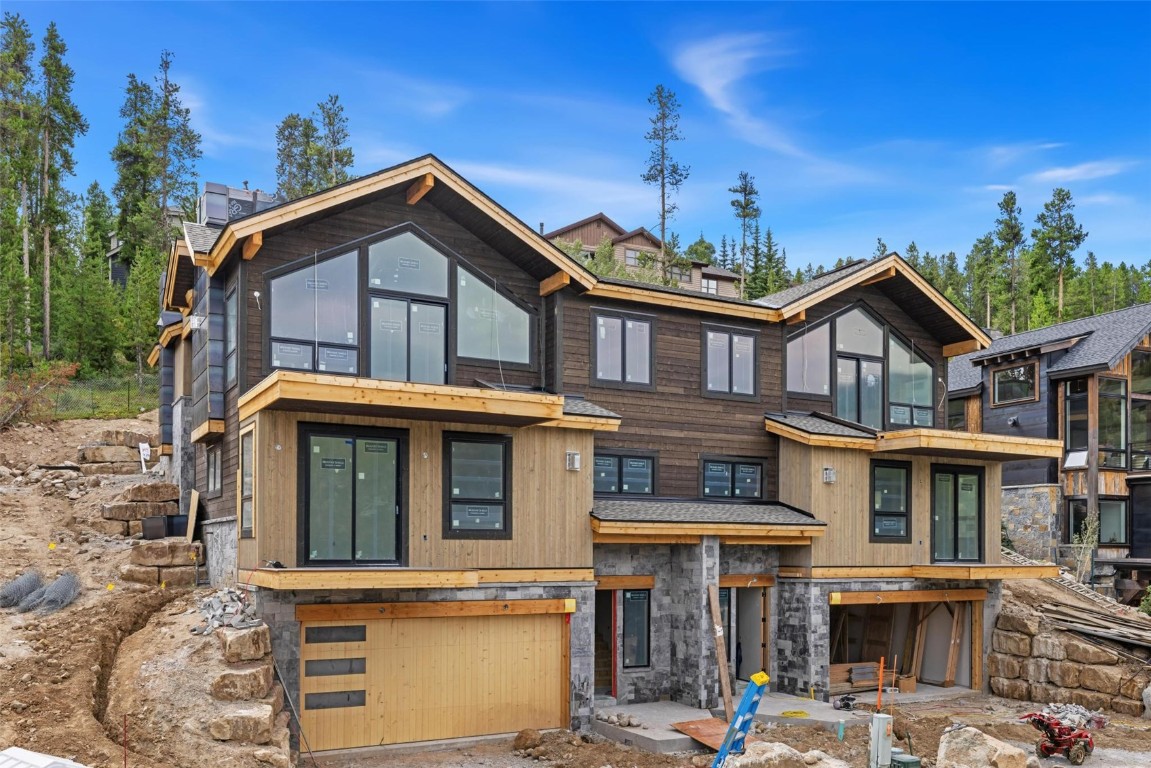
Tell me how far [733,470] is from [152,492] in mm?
12003

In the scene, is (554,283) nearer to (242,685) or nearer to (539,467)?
(539,467)

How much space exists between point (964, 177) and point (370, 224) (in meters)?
26.5

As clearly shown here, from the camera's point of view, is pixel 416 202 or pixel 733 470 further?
pixel 733 470

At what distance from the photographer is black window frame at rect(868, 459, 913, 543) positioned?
20.0 m

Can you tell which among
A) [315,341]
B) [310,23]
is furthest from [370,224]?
[310,23]

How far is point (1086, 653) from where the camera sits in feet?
62.5

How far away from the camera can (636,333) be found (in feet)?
63.4

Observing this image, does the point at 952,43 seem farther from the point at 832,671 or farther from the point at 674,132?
the point at 674,132

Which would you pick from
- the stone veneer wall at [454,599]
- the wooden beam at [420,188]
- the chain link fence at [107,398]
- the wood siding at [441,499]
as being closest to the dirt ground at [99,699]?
the stone veneer wall at [454,599]

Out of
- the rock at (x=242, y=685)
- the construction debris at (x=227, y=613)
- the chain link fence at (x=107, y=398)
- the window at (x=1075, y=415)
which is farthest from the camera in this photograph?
the chain link fence at (x=107, y=398)

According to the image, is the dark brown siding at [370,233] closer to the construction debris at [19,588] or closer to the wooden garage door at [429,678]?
the wooden garage door at [429,678]

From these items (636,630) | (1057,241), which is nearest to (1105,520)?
(636,630)

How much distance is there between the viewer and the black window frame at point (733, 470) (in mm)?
19797

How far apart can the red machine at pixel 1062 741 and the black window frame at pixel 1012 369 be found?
16987 mm
